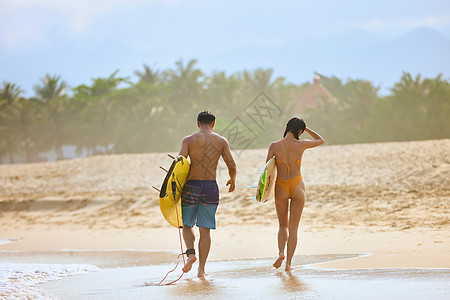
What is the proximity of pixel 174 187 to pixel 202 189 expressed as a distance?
280mm

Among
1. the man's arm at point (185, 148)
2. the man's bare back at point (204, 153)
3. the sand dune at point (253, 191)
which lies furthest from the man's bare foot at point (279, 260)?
the sand dune at point (253, 191)

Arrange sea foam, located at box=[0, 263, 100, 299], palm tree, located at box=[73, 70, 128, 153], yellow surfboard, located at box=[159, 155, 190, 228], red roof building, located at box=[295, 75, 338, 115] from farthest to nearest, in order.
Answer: red roof building, located at box=[295, 75, 338, 115] → palm tree, located at box=[73, 70, 128, 153] → yellow surfboard, located at box=[159, 155, 190, 228] → sea foam, located at box=[0, 263, 100, 299]

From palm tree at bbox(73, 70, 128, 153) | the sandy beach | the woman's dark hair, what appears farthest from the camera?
palm tree at bbox(73, 70, 128, 153)

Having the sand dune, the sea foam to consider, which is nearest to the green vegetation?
the sand dune

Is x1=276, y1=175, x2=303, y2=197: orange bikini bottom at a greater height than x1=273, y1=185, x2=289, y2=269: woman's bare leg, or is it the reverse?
x1=276, y1=175, x2=303, y2=197: orange bikini bottom

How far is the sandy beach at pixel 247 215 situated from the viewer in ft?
22.8

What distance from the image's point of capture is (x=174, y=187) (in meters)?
5.73

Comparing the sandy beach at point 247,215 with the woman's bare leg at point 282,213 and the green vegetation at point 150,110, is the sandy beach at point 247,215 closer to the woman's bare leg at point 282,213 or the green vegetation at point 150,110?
the woman's bare leg at point 282,213

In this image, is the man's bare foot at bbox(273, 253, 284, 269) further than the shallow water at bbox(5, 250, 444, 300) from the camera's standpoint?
Yes

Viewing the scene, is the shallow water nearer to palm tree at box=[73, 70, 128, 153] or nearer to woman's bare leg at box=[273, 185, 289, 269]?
woman's bare leg at box=[273, 185, 289, 269]

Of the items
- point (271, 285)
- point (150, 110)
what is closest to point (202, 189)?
point (271, 285)

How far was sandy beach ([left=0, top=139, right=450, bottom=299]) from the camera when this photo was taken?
694 cm

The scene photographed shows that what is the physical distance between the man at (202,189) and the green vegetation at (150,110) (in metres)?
33.9

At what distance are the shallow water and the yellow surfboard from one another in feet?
2.13
